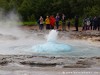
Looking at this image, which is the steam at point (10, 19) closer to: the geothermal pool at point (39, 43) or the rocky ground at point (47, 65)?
the geothermal pool at point (39, 43)

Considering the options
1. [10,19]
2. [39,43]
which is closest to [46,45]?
[39,43]

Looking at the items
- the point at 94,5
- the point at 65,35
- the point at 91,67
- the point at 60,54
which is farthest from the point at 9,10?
the point at 91,67

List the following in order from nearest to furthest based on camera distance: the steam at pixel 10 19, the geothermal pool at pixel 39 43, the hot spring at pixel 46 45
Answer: the geothermal pool at pixel 39 43, the hot spring at pixel 46 45, the steam at pixel 10 19

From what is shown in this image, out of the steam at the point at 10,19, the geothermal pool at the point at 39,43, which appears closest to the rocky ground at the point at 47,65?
the geothermal pool at the point at 39,43

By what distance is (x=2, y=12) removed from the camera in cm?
4731

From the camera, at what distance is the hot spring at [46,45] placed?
1920 centimetres

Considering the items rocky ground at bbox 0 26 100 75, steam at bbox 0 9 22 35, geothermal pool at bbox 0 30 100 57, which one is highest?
steam at bbox 0 9 22 35

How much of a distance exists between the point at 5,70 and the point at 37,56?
361 cm

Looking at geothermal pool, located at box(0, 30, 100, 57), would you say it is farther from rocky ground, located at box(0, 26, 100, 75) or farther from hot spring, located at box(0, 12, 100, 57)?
rocky ground, located at box(0, 26, 100, 75)

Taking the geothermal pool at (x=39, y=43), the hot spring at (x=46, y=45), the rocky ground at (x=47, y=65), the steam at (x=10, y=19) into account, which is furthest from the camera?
the steam at (x=10, y=19)

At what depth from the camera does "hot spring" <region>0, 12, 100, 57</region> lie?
19203 mm

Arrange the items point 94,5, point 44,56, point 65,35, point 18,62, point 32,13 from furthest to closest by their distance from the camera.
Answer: point 32,13 → point 94,5 → point 65,35 → point 44,56 → point 18,62

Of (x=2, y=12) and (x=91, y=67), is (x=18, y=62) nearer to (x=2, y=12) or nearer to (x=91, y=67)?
(x=91, y=67)

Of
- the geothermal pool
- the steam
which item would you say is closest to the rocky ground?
the geothermal pool
